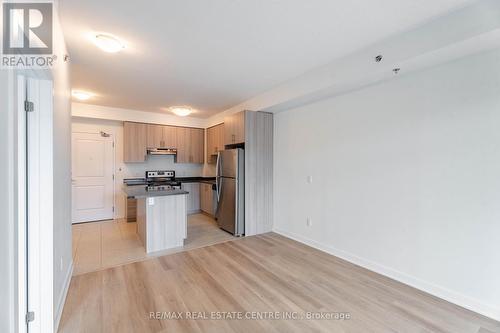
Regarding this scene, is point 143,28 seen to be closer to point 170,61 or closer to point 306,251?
point 170,61

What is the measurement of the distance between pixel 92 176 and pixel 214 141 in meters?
3.00

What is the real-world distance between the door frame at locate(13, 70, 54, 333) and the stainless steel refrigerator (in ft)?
9.37

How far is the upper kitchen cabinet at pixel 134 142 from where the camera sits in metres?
5.35

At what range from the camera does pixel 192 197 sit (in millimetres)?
6289

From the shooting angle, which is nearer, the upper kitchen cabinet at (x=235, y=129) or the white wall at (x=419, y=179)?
the white wall at (x=419, y=179)

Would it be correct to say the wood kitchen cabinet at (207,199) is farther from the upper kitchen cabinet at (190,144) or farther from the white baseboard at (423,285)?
the white baseboard at (423,285)

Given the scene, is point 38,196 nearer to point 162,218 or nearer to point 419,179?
point 162,218

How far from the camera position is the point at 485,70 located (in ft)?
6.81

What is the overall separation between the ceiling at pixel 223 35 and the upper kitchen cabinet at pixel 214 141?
1927 mm

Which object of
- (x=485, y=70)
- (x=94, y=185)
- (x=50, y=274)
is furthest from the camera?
(x=94, y=185)

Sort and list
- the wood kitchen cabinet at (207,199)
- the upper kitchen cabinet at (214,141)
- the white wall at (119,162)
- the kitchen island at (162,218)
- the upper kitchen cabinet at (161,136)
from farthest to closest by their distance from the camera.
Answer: the wood kitchen cabinet at (207,199) → the upper kitchen cabinet at (161,136) → the upper kitchen cabinet at (214,141) → the white wall at (119,162) → the kitchen island at (162,218)

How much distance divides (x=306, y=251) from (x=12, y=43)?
3832 mm

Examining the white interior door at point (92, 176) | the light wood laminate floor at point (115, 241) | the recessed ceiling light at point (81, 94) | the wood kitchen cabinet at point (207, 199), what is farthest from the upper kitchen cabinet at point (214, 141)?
the recessed ceiling light at point (81, 94)

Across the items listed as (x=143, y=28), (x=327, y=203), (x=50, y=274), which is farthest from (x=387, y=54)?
(x=50, y=274)
